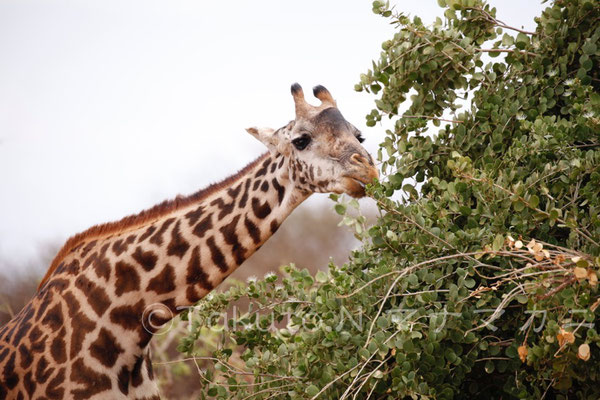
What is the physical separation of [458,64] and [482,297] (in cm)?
105

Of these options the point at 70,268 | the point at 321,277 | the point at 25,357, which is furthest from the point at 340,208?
the point at 25,357

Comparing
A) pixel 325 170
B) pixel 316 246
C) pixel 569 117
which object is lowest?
pixel 316 246

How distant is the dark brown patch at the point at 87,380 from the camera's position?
3166 millimetres

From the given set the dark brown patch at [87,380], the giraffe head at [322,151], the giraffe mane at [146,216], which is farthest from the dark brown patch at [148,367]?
the giraffe head at [322,151]

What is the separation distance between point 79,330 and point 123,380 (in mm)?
298

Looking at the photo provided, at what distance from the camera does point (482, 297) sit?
99.0 inches

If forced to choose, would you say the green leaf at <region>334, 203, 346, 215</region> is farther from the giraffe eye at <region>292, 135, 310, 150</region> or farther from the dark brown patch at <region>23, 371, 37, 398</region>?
the dark brown patch at <region>23, 371, 37, 398</region>

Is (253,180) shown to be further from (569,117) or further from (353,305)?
(569,117)

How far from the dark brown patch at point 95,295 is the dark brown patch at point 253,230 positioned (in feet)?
2.33

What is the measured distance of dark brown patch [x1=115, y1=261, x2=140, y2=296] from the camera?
131 inches

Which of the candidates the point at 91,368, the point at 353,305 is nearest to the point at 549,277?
the point at 353,305

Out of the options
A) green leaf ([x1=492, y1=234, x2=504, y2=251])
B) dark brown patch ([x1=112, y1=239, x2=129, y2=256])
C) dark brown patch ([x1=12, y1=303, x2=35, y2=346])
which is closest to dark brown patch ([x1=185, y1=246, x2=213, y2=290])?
dark brown patch ([x1=112, y1=239, x2=129, y2=256])

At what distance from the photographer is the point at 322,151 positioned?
3262mm

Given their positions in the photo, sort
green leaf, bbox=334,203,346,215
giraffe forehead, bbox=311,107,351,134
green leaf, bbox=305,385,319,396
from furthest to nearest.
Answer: giraffe forehead, bbox=311,107,351,134 → green leaf, bbox=334,203,346,215 → green leaf, bbox=305,385,319,396
